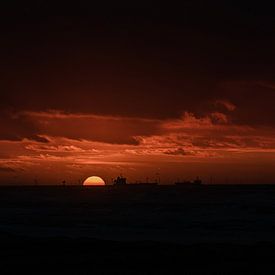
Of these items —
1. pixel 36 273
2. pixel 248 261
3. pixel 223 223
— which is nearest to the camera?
pixel 36 273

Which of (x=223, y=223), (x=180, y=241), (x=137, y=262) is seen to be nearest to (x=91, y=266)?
(x=137, y=262)

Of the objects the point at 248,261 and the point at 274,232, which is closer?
the point at 248,261

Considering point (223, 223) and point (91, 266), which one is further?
point (223, 223)

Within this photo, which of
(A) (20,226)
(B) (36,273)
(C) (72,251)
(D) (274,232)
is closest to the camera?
(B) (36,273)

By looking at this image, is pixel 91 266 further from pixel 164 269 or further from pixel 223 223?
pixel 223 223

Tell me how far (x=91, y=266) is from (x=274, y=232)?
25064mm

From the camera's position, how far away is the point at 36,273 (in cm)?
2162

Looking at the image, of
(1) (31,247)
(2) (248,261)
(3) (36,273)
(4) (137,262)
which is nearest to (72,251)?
(1) (31,247)

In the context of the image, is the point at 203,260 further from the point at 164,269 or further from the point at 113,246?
the point at 113,246

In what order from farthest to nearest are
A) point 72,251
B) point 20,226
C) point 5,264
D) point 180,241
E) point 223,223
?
point 223,223, point 20,226, point 180,241, point 72,251, point 5,264

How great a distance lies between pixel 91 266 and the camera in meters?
23.5

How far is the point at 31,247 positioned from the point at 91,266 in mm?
7276

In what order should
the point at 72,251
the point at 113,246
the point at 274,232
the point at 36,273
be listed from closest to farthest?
the point at 36,273
the point at 72,251
the point at 113,246
the point at 274,232

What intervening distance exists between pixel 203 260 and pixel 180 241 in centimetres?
1202
